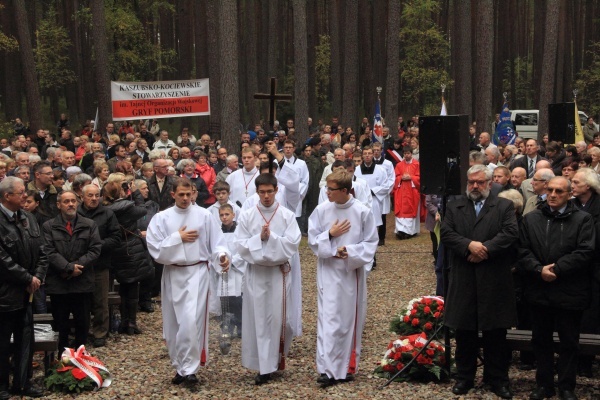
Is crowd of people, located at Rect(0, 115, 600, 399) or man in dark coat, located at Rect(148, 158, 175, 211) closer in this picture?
crowd of people, located at Rect(0, 115, 600, 399)

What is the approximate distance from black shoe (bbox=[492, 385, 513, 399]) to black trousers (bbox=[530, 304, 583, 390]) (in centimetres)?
27

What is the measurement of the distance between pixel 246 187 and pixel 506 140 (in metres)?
10.3

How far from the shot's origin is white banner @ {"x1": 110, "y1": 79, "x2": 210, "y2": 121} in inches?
813

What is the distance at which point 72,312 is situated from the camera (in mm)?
8820

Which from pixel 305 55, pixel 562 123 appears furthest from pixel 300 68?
pixel 562 123

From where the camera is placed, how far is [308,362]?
28.9 feet

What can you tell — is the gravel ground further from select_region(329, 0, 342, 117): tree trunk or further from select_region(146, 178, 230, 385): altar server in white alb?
select_region(329, 0, 342, 117): tree trunk

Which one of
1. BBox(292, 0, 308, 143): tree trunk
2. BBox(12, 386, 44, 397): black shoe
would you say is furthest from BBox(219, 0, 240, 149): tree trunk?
→ BBox(12, 386, 44, 397): black shoe

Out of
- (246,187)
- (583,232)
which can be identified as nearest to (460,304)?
(583,232)

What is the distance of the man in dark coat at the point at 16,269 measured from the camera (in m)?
7.28

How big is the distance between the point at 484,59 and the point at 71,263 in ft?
54.6

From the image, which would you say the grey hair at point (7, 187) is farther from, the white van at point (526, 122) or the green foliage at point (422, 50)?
the green foliage at point (422, 50)

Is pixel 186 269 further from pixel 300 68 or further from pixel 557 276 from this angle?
pixel 300 68

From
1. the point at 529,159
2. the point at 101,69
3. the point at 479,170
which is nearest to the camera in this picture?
the point at 479,170
